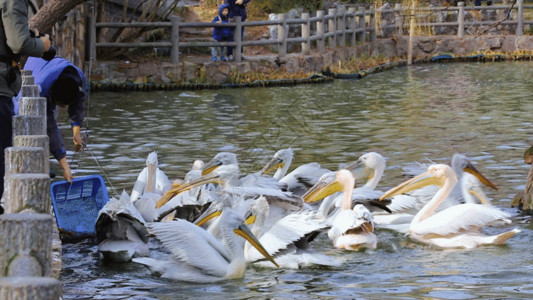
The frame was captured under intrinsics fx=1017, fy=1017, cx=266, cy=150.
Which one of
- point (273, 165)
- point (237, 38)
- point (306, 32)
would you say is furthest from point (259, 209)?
point (306, 32)

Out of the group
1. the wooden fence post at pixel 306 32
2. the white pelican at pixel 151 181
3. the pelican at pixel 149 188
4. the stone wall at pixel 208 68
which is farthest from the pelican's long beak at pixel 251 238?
the wooden fence post at pixel 306 32

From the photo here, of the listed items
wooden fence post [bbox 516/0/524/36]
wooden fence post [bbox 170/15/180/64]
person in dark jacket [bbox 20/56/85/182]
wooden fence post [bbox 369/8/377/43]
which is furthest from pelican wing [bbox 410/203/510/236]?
wooden fence post [bbox 516/0/524/36]

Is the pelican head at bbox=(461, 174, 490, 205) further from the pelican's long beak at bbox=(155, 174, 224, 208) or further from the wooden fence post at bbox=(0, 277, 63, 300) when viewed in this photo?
the wooden fence post at bbox=(0, 277, 63, 300)

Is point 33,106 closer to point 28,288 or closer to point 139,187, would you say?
point 139,187

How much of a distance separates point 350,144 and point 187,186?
15.9ft

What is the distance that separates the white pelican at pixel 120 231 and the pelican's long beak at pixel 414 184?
2246 millimetres

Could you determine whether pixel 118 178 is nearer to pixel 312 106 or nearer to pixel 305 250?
pixel 305 250

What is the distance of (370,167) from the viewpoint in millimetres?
9352

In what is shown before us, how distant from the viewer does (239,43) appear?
21.7 m

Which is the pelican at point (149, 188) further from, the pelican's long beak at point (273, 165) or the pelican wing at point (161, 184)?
the pelican's long beak at point (273, 165)

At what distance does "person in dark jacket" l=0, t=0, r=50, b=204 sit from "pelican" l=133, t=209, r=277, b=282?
1.17 metres

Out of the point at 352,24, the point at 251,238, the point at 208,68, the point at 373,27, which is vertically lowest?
the point at 251,238

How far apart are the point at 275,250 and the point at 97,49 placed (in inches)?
612

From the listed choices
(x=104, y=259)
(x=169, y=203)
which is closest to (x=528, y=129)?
(x=169, y=203)
